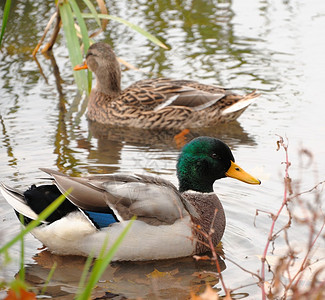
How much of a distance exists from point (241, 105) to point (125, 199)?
3119mm

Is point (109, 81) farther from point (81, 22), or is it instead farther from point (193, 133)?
point (193, 133)

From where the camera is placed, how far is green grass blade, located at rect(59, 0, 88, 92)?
25.1ft

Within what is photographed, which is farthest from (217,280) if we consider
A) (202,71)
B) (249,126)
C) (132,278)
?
(202,71)

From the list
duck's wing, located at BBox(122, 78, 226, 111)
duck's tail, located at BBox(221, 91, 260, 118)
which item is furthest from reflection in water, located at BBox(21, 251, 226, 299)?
duck's wing, located at BBox(122, 78, 226, 111)

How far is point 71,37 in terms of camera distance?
7.69 m

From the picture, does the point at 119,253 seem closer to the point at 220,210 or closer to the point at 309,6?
the point at 220,210

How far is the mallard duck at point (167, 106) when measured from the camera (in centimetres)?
780

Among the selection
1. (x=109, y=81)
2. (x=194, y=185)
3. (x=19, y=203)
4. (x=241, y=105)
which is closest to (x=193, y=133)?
(x=241, y=105)

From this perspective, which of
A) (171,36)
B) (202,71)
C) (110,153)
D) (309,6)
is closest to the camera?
(110,153)

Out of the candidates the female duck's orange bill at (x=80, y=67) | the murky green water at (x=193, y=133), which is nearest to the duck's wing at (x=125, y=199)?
the murky green water at (x=193, y=133)

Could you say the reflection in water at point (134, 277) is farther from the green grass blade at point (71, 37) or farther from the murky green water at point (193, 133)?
the green grass blade at point (71, 37)

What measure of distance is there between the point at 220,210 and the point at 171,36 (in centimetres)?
502

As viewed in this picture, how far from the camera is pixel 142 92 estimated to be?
7.89m

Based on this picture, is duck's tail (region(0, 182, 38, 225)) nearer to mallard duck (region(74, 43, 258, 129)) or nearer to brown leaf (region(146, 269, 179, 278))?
brown leaf (region(146, 269, 179, 278))
